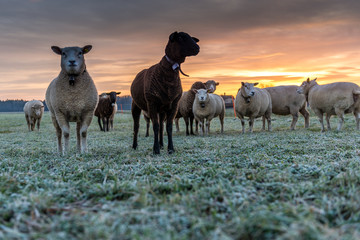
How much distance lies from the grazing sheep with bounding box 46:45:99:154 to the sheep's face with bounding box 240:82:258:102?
7.28 meters

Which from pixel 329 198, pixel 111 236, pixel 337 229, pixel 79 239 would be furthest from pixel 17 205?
pixel 329 198

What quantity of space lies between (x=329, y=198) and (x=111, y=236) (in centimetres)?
199

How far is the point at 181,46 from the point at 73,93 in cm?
237

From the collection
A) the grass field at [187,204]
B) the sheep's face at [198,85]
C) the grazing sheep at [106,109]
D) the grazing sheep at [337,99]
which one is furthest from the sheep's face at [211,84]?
the grass field at [187,204]

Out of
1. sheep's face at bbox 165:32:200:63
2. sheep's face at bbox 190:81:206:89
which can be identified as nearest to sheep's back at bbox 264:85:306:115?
sheep's face at bbox 190:81:206:89

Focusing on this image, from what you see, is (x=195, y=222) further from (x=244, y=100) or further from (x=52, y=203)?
(x=244, y=100)

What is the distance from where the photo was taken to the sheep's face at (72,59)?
231 inches

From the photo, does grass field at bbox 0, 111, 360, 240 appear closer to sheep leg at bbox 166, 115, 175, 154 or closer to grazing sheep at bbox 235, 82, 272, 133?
sheep leg at bbox 166, 115, 175, 154

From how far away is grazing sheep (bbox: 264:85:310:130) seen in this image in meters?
14.1

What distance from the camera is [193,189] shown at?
3145 millimetres

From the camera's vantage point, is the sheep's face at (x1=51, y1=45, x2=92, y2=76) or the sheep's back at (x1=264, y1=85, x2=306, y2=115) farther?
the sheep's back at (x1=264, y1=85, x2=306, y2=115)

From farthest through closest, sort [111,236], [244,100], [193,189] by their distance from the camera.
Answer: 1. [244,100]
2. [193,189]
3. [111,236]

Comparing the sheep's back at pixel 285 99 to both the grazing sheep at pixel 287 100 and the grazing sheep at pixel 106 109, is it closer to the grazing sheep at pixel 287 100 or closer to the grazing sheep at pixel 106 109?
the grazing sheep at pixel 287 100

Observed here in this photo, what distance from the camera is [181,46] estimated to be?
19.6 ft
